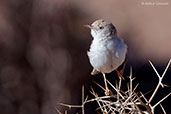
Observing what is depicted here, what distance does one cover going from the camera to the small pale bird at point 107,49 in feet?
10.6

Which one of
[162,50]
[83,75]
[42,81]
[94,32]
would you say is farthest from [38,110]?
[94,32]

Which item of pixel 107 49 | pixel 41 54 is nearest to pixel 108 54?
pixel 107 49

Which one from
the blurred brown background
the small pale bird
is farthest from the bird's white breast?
the blurred brown background

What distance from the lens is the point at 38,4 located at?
7.27m

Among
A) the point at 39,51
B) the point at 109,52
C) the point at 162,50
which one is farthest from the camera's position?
the point at 162,50

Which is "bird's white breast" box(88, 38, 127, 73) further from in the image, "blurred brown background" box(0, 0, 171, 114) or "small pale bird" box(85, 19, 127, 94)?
"blurred brown background" box(0, 0, 171, 114)

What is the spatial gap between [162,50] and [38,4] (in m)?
4.06

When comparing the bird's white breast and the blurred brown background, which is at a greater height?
the bird's white breast

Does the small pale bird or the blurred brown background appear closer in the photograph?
the small pale bird

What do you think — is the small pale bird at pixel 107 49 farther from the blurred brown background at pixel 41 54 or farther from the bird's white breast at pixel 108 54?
the blurred brown background at pixel 41 54

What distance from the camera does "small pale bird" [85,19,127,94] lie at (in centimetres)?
323

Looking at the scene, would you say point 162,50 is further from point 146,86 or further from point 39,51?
point 39,51

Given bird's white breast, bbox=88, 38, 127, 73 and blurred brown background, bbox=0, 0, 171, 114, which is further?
blurred brown background, bbox=0, 0, 171, 114

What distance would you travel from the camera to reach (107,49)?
3.34 m
